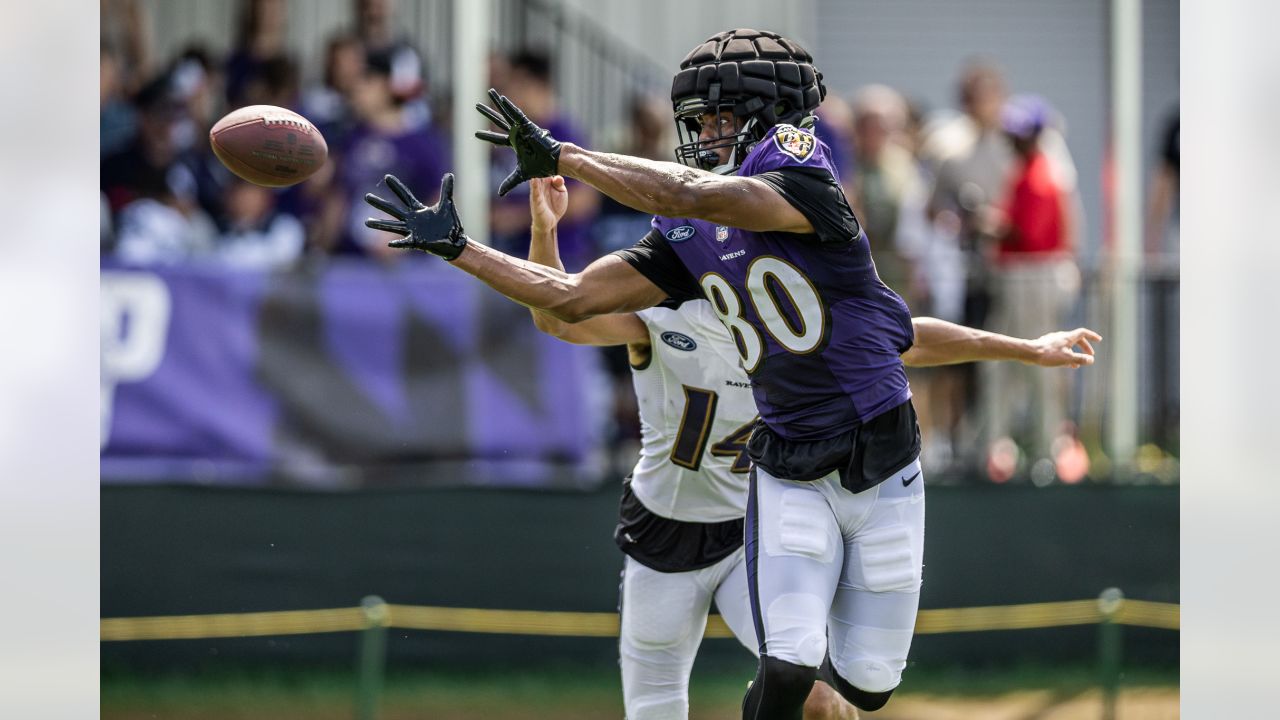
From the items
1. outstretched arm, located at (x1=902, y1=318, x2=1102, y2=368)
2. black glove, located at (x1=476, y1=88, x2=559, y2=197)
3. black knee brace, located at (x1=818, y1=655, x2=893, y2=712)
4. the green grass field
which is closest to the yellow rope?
the green grass field

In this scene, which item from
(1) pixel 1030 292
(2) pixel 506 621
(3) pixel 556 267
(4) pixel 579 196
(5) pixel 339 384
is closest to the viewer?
(3) pixel 556 267

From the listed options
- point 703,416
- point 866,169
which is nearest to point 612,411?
point 866,169

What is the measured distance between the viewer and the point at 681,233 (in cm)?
541

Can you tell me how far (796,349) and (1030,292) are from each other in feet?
16.0

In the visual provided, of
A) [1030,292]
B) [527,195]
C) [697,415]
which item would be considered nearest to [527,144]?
[697,415]

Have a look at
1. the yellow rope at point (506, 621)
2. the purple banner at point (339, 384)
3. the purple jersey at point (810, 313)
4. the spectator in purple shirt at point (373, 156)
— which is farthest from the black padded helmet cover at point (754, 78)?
the yellow rope at point (506, 621)

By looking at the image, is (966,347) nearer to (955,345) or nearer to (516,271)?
(955,345)

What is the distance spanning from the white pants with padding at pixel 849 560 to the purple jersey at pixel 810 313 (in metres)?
0.23

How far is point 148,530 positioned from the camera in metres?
9.08

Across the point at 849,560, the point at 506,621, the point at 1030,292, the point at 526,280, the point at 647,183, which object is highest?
the point at 647,183

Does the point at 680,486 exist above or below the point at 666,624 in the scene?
above

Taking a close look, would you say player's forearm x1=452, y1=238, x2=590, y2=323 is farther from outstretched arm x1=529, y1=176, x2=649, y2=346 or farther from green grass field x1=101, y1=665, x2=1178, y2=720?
green grass field x1=101, y1=665, x2=1178, y2=720

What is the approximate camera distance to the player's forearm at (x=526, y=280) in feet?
16.3

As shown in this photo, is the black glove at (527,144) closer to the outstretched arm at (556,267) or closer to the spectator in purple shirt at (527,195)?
the outstretched arm at (556,267)
